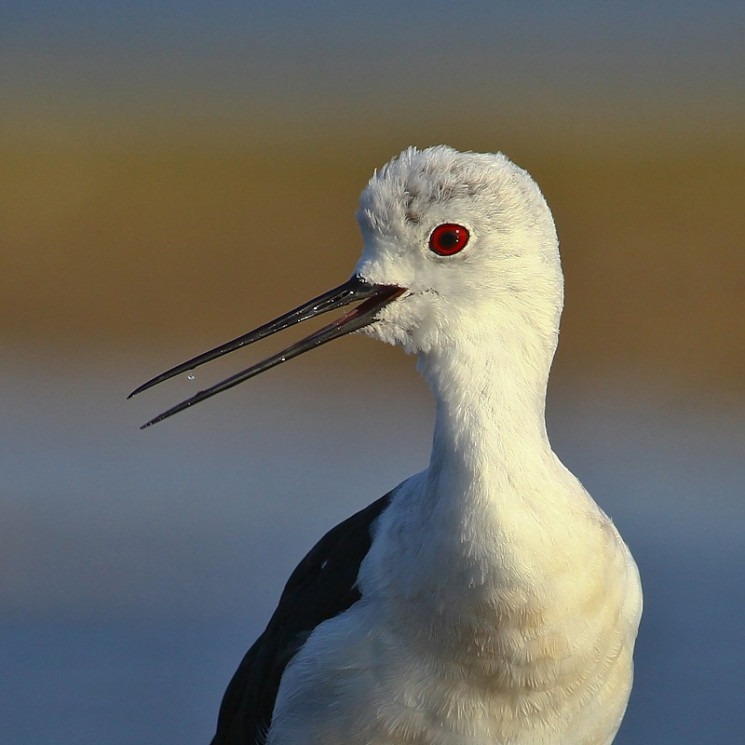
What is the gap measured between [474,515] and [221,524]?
18.3 feet

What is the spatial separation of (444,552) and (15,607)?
517cm

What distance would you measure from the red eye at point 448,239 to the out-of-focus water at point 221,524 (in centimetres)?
386

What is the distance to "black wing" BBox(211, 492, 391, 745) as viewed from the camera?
535 centimetres

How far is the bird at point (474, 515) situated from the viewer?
A: 4.68m

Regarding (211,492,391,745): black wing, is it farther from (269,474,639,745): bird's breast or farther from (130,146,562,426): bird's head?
(130,146,562,426): bird's head

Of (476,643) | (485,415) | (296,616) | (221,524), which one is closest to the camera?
(485,415)

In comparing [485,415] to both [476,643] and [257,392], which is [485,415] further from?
[257,392]

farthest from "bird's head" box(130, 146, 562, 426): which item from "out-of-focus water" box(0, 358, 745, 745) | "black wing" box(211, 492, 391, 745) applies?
"out-of-focus water" box(0, 358, 745, 745)

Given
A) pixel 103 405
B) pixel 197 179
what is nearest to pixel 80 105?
pixel 197 179

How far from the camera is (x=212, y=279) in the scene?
1552cm

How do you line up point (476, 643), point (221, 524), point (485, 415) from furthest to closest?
1. point (221, 524)
2. point (476, 643)
3. point (485, 415)

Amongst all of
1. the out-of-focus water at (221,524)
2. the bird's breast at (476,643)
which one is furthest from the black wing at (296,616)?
the out-of-focus water at (221,524)

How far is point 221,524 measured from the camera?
33.1 feet

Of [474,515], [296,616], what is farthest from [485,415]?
[296,616]
